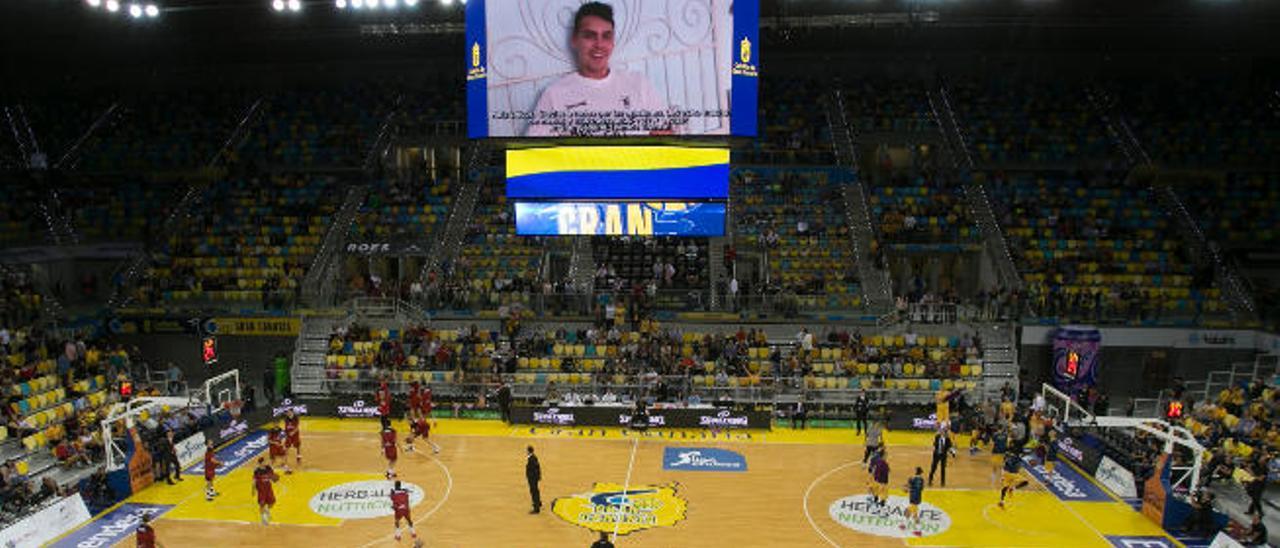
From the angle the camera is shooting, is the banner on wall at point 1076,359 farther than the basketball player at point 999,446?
Yes

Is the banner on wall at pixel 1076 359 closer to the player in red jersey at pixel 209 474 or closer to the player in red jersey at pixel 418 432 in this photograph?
the player in red jersey at pixel 418 432

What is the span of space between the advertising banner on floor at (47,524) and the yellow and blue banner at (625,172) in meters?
12.3

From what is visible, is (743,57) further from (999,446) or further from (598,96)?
(999,446)

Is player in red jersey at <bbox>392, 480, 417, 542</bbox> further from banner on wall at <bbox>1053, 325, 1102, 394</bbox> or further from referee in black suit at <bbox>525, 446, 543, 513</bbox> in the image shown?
banner on wall at <bbox>1053, 325, 1102, 394</bbox>

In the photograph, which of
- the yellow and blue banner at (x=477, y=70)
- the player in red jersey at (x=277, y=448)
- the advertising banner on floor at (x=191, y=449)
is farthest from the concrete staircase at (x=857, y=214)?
the advertising banner on floor at (x=191, y=449)

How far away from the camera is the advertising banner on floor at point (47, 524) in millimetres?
17062

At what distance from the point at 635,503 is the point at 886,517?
5.51 metres

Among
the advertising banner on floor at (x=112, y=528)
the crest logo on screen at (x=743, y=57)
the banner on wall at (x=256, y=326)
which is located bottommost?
the advertising banner on floor at (x=112, y=528)

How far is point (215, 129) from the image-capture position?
141 feet

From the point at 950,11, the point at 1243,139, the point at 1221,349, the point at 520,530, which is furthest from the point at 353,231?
the point at 1243,139

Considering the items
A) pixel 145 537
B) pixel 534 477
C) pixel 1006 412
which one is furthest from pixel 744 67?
pixel 145 537

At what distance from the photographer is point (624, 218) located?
23328 millimetres

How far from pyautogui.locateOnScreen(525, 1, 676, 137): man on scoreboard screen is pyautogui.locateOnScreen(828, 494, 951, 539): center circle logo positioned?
9673 mm

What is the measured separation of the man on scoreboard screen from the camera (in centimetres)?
2156
